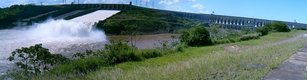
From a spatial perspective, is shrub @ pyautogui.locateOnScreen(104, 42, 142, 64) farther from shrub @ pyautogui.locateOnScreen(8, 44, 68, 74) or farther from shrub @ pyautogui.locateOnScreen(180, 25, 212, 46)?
shrub @ pyautogui.locateOnScreen(180, 25, 212, 46)

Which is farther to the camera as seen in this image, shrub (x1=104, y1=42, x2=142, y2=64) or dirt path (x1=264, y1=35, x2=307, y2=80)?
shrub (x1=104, y1=42, x2=142, y2=64)

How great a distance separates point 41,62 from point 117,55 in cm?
724

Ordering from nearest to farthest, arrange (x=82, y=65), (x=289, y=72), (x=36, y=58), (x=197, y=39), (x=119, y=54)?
(x=289, y=72) < (x=36, y=58) < (x=82, y=65) < (x=119, y=54) < (x=197, y=39)

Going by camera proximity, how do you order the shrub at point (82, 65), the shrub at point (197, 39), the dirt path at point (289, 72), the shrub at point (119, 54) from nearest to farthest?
the dirt path at point (289, 72), the shrub at point (82, 65), the shrub at point (119, 54), the shrub at point (197, 39)

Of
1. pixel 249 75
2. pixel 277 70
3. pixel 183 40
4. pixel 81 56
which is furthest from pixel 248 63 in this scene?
pixel 183 40

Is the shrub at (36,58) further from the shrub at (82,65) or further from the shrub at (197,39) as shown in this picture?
the shrub at (197,39)

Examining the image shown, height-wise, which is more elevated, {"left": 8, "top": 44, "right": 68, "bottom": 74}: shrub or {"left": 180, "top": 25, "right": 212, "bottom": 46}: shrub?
{"left": 8, "top": 44, "right": 68, "bottom": 74}: shrub

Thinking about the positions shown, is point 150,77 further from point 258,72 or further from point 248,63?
point 248,63

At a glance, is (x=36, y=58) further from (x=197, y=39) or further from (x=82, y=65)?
(x=197, y=39)

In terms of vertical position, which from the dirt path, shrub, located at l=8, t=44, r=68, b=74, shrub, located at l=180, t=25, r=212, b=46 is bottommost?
shrub, located at l=180, t=25, r=212, b=46

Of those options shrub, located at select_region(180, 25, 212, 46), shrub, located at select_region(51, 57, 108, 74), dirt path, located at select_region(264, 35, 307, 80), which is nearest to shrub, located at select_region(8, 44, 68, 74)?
shrub, located at select_region(51, 57, 108, 74)

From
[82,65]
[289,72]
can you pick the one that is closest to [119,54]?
[82,65]

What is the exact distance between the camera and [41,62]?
73.9 ft

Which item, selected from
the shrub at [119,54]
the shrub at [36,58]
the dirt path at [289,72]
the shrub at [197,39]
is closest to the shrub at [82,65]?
the shrub at [36,58]
